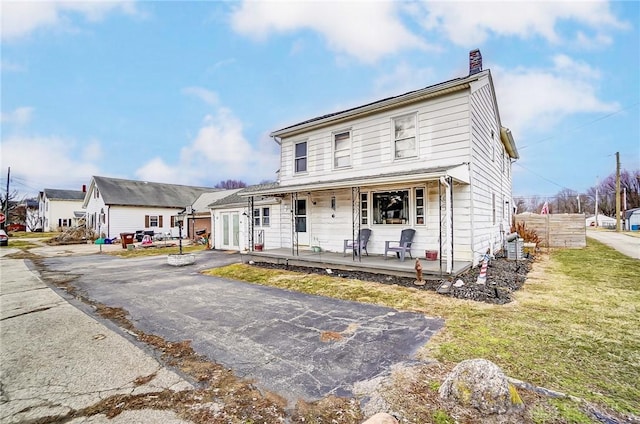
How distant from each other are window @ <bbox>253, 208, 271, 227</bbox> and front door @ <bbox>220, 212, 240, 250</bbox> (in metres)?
2.59

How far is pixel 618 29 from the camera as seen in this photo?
13.1 metres

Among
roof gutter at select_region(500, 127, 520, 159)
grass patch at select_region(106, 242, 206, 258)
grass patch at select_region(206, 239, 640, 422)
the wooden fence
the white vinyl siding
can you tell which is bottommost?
grass patch at select_region(106, 242, 206, 258)

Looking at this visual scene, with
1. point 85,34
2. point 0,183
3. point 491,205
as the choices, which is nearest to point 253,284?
point 491,205

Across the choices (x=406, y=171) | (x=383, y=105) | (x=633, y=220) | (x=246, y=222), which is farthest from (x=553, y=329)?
(x=633, y=220)

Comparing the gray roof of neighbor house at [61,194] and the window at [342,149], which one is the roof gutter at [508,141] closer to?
the window at [342,149]

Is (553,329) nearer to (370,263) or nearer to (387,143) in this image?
(370,263)

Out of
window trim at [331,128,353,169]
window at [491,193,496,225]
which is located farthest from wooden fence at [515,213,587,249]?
window trim at [331,128,353,169]

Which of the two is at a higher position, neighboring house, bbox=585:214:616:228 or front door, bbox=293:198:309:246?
front door, bbox=293:198:309:246

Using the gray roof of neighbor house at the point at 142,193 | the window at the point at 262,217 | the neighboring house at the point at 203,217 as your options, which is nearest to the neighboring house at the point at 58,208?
the gray roof of neighbor house at the point at 142,193

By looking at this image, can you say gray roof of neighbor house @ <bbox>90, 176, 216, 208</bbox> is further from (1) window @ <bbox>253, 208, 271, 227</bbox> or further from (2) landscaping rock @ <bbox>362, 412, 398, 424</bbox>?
(2) landscaping rock @ <bbox>362, 412, 398, 424</bbox>

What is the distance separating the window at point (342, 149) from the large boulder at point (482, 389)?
8.36 metres

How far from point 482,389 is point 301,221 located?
382 inches

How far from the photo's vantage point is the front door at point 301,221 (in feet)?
38.2

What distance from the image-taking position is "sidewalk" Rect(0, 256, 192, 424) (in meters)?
2.53
